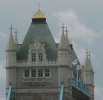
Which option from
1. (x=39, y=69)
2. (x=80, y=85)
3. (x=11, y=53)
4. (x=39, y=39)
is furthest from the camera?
(x=80, y=85)

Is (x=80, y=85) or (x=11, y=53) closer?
(x=11, y=53)

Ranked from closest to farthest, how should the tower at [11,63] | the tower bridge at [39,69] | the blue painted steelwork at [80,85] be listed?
the tower bridge at [39,69] → the tower at [11,63] → the blue painted steelwork at [80,85]

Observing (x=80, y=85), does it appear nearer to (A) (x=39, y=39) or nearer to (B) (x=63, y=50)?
(A) (x=39, y=39)

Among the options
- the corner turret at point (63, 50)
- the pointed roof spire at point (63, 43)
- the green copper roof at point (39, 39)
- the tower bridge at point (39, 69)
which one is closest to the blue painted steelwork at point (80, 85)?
the tower bridge at point (39, 69)

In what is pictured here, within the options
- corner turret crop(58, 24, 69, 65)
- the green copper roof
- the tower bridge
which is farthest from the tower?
corner turret crop(58, 24, 69, 65)

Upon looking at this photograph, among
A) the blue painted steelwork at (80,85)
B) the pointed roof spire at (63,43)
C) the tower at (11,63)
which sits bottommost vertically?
the blue painted steelwork at (80,85)

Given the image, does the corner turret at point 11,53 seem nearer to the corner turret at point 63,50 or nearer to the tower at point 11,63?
the tower at point 11,63

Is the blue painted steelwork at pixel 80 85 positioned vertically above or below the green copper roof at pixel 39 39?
below

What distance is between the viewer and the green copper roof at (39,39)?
174 meters

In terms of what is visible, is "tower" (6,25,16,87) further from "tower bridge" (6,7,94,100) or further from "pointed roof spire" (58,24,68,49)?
"pointed roof spire" (58,24,68,49)

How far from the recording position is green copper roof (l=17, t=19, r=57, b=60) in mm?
174375

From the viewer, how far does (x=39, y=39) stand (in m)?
176

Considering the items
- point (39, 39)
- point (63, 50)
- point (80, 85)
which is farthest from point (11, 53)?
point (80, 85)

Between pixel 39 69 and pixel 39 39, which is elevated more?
pixel 39 39
